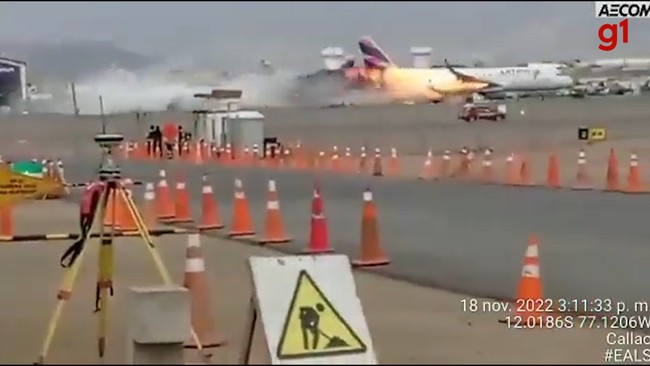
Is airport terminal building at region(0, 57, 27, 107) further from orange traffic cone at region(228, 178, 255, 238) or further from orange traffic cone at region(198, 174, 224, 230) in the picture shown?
orange traffic cone at region(198, 174, 224, 230)

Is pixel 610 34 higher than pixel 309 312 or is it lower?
higher

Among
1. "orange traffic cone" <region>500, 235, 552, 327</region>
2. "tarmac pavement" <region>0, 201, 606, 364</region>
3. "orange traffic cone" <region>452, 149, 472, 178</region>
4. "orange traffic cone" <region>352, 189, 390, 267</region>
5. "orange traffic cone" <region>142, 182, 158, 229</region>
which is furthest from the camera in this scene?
"orange traffic cone" <region>452, 149, 472, 178</region>

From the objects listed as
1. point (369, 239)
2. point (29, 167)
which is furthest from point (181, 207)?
point (369, 239)

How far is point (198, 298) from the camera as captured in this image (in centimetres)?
938

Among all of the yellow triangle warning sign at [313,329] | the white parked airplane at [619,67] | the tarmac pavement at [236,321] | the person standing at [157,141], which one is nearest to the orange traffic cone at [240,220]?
→ the tarmac pavement at [236,321]

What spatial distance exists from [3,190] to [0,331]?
3.49 feet

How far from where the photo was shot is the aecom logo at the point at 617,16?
11891mm

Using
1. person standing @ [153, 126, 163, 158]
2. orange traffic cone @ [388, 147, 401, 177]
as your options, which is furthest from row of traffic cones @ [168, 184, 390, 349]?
person standing @ [153, 126, 163, 158]

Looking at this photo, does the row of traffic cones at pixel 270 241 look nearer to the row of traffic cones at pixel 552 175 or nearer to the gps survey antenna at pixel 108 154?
the gps survey antenna at pixel 108 154

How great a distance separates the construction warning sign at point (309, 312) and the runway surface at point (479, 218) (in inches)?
169

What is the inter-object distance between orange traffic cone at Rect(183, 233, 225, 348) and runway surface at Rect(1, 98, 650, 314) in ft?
9.87

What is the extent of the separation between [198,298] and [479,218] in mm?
9413

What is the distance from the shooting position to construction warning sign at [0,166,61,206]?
32.0 feet

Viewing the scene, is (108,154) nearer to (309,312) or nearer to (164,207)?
(309,312)
